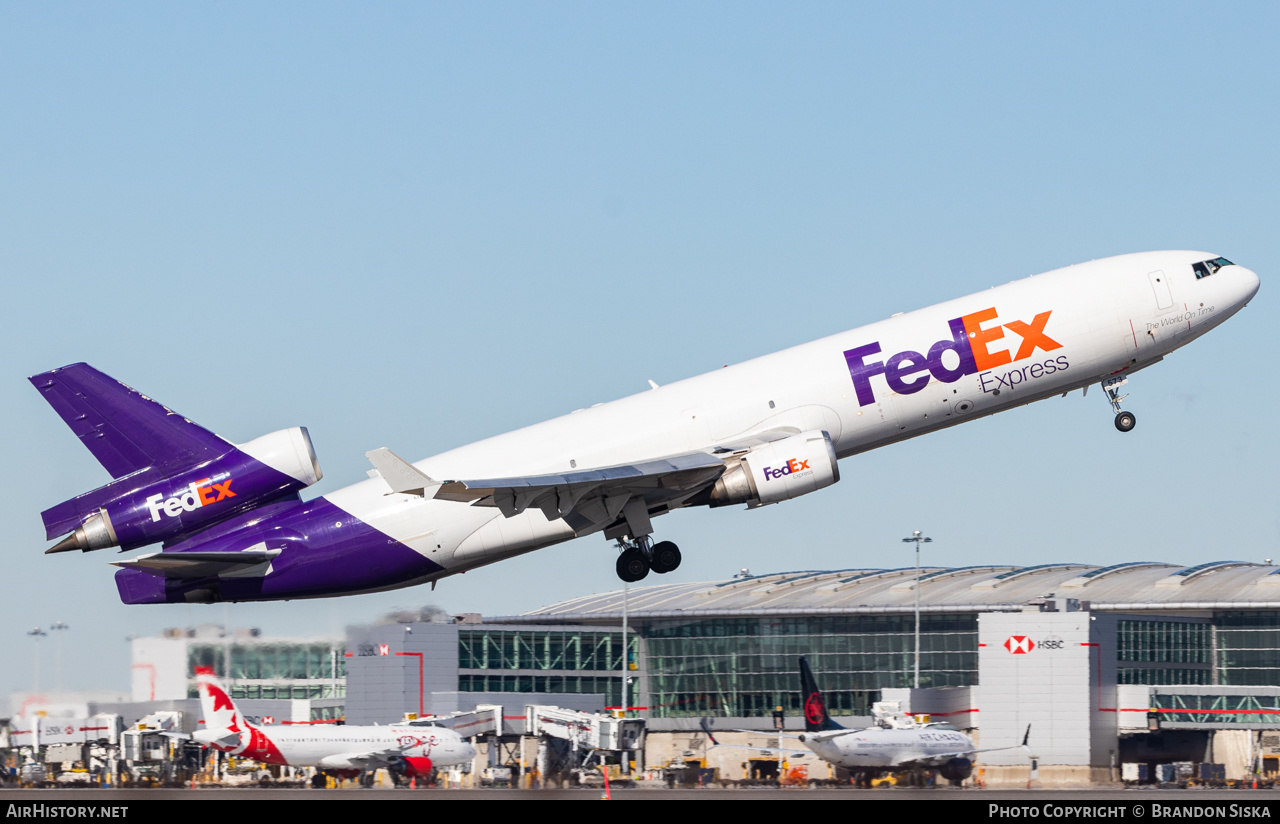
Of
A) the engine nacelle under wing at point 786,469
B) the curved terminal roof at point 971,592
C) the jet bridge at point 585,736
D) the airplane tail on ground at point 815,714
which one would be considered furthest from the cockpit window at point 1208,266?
the curved terminal roof at point 971,592

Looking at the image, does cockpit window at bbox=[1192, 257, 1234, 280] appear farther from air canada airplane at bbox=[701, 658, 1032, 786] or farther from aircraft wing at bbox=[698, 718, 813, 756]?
aircraft wing at bbox=[698, 718, 813, 756]

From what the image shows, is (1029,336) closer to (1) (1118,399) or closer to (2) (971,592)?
(1) (1118,399)

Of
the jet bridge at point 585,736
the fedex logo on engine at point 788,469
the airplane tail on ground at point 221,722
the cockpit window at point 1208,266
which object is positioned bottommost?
the jet bridge at point 585,736

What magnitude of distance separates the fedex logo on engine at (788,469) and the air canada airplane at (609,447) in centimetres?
17

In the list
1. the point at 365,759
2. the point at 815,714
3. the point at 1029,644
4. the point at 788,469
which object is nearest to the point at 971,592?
the point at 1029,644

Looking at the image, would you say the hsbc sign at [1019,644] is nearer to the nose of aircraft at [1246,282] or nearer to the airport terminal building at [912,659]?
the airport terminal building at [912,659]

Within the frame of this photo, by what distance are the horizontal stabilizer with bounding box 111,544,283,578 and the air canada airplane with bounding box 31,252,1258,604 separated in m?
0.07

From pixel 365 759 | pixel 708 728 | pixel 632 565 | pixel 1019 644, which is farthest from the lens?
pixel 708 728

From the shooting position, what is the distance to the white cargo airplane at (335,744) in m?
55.6

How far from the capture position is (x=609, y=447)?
44.6 meters

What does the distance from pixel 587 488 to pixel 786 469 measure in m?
5.77
